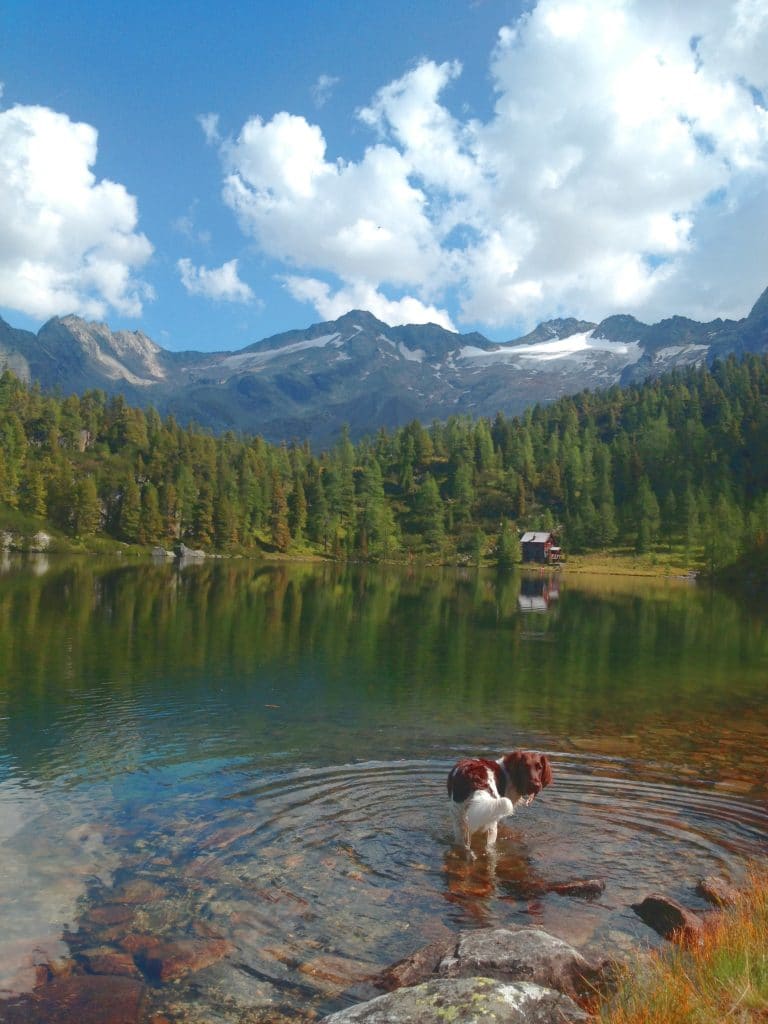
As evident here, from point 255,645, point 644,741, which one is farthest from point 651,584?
point 644,741

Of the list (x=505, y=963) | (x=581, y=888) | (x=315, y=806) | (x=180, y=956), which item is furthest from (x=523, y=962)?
(x=315, y=806)

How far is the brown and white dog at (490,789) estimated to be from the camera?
45.5 ft

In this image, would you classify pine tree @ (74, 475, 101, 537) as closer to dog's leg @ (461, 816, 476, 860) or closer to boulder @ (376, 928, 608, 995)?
dog's leg @ (461, 816, 476, 860)

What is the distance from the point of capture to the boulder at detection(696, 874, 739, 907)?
1173 cm

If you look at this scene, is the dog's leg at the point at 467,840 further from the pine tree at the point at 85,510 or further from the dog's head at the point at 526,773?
the pine tree at the point at 85,510

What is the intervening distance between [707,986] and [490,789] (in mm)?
6959

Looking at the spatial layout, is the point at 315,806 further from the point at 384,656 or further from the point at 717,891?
the point at 384,656

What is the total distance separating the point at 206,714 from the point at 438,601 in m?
61.5

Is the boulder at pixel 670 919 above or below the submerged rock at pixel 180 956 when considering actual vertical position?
above

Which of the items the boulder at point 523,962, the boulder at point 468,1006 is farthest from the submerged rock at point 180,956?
the boulder at point 523,962

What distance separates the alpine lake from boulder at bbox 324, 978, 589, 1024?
74.3 inches

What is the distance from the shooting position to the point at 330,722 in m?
25.1

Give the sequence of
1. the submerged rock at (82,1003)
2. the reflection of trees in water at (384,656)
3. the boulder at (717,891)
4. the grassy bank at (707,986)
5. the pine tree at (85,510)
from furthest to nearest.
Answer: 1. the pine tree at (85,510)
2. the reflection of trees in water at (384,656)
3. the boulder at (717,891)
4. the submerged rock at (82,1003)
5. the grassy bank at (707,986)

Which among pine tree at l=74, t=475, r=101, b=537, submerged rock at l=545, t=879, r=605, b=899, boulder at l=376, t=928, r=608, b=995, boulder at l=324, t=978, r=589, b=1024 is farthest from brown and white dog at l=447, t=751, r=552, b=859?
pine tree at l=74, t=475, r=101, b=537
